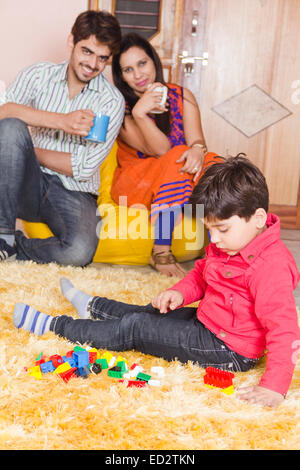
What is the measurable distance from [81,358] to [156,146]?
125 centimetres

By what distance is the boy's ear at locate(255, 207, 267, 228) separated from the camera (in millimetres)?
1039

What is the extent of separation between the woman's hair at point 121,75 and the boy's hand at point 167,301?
1.14 metres

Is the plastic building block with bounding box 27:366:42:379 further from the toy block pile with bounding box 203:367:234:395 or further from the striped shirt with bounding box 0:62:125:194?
the striped shirt with bounding box 0:62:125:194

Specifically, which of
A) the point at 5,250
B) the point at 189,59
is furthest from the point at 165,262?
the point at 189,59

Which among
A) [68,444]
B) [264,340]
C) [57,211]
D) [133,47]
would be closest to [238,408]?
[264,340]

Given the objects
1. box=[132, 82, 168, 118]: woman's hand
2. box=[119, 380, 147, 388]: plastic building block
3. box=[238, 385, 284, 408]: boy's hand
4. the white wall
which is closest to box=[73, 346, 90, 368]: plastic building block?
box=[119, 380, 147, 388]: plastic building block

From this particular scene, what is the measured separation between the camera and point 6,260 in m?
1.93

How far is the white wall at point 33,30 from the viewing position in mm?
3021

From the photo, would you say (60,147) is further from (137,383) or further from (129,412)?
(129,412)

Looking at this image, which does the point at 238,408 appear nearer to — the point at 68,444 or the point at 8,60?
the point at 68,444

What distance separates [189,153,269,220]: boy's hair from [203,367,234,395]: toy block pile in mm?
324

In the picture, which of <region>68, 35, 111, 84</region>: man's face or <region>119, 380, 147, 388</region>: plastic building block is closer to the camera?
<region>119, 380, 147, 388</region>: plastic building block
